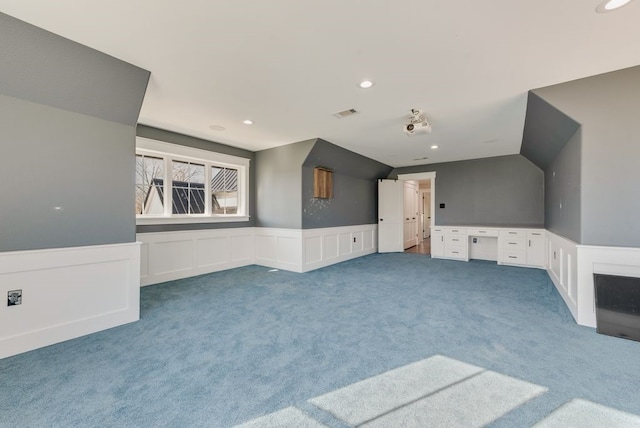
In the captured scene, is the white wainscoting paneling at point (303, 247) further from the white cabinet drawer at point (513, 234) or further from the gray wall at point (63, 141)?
the white cabinet drawer at point (513, 234)

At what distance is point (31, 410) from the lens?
1.57 m

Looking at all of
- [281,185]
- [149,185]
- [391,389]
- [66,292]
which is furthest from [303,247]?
[391,389]

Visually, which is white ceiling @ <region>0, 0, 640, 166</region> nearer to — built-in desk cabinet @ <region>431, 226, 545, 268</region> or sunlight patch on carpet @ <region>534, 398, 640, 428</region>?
sunlight patch on carpet @ <region>534, 398, 640, 428</region>

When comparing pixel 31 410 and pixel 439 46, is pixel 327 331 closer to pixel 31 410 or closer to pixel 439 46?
pixel 31 410

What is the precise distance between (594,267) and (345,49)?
10.4 feet

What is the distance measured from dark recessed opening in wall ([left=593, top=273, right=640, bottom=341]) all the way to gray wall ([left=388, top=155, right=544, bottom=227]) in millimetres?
3766

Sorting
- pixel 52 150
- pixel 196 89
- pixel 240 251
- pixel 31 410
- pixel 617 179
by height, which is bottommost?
pixel 31 410

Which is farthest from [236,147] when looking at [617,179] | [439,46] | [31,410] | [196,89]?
[617,179]

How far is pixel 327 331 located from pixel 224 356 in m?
0.96

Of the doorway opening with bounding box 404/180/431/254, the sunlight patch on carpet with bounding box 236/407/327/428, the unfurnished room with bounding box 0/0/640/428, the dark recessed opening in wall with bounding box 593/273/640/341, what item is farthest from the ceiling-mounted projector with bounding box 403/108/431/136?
the doorway opening with bounding box 404/180/431/254

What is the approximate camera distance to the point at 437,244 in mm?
6691

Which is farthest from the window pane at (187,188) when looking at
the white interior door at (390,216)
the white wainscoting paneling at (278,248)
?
the white interior door at (390,216)

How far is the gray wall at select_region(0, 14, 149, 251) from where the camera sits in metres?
2.16

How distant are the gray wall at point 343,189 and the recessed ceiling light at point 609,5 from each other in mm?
3629
